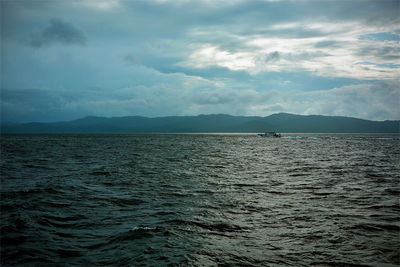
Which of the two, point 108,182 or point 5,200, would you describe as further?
point 108,182

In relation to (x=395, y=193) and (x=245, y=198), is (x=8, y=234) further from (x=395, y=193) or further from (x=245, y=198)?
(x=395, y=193)

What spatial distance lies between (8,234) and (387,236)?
15.6 m

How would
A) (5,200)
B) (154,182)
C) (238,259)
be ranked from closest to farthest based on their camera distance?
1. (238,259)
2. (5,200)
3. (154,182)

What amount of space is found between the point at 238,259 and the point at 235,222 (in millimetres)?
3830

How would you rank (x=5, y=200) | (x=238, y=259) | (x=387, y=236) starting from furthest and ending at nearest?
(x=5, y=200)
(x=387, y=236)
(x=238, y=259)

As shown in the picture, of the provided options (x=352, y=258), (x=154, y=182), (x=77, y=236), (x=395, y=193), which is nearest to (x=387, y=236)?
(x=352, y=258)

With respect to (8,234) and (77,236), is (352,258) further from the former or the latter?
(8,234)

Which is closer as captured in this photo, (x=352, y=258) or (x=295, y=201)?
(x=352, y=258)

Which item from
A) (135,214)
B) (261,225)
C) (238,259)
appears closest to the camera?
(238,259)

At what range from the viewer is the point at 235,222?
12.2m

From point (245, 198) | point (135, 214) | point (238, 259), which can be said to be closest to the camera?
point (238, 259)

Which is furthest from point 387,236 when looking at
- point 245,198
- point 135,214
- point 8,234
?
point 8,234

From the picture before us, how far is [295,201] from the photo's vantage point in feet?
53.0

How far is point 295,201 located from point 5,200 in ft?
59.2
